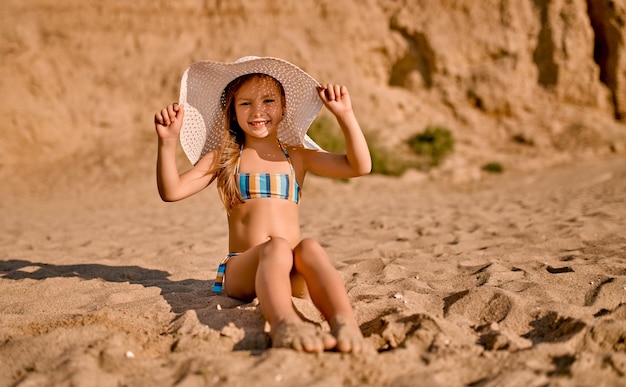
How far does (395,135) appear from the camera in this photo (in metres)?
9.98

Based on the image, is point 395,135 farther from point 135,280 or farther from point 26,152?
point 135,280

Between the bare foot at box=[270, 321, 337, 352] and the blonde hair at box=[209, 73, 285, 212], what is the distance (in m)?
0.88

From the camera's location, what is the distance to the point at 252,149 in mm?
2631

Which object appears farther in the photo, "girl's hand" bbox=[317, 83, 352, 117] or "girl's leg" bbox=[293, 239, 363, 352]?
"girl's hand" bbox=[317, 83, 352, 117]

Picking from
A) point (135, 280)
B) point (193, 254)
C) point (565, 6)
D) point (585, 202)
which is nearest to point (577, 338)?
point (135, 280)

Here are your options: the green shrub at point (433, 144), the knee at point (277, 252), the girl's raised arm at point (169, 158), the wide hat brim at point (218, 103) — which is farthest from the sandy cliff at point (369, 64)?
the knee at point (277, 252)

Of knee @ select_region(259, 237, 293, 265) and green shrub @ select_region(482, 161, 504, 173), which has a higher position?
green shrub @ select_region(482, 161, 504, 173)

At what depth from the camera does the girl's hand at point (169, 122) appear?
2.42 meters

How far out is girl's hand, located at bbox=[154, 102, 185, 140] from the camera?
2422 mm

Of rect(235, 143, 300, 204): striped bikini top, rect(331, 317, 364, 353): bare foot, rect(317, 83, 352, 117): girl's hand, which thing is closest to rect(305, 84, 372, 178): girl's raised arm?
rect(317, 83, 352, 117): girl's hand

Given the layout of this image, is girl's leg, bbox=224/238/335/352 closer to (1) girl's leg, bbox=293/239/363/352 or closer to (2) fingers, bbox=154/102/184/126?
(1) girl's leg, bbox=293/239/363/352

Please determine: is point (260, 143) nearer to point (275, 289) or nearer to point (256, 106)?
point (256, 106)

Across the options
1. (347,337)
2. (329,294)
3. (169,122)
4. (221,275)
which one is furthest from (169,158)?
(347,337)

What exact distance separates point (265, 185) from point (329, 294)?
71cm
